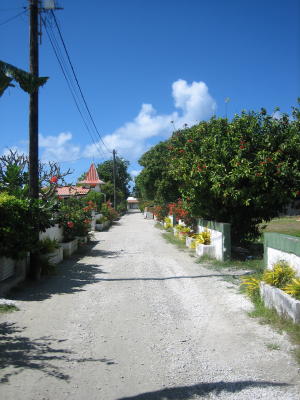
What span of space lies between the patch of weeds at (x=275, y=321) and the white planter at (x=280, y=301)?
88 millimetres

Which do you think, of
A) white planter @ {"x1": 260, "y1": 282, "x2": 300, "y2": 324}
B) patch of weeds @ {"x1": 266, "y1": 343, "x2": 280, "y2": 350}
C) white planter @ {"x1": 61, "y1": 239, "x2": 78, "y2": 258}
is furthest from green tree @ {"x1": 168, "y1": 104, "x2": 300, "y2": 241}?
patch of weeds @ {"x1": 266, "y1": 343, "x2": 280, "y2": 350}

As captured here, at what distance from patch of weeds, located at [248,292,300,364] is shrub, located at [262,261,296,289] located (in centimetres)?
47

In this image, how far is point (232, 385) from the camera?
4.25 meters

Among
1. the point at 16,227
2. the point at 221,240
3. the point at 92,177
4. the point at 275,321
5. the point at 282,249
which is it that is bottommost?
the point at 275,321

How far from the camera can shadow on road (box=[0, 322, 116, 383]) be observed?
15.3ft

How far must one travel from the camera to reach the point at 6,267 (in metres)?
9.16

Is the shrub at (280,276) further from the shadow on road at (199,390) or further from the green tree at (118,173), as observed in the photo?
the green tree at (118,173)

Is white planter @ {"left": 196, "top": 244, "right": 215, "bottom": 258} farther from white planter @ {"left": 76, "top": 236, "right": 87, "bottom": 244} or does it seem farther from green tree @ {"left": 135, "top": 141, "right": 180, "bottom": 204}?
green tree @ {"left": 135, "top": 141, "right": 180, "bottom": 204}

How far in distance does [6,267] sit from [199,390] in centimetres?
632

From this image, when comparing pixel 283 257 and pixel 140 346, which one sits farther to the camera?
pixel 283 257

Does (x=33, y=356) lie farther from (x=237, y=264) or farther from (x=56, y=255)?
(x=237, y=264)

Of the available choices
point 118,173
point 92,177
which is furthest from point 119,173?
point 92,177

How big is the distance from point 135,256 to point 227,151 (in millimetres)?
5308

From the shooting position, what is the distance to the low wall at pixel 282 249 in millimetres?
7031
